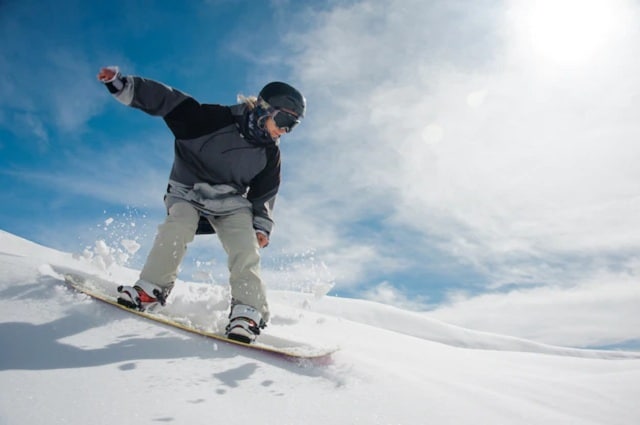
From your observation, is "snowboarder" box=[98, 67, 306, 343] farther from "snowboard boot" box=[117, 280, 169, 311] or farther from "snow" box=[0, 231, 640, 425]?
"snow" box=[0, 231, 640, 425]

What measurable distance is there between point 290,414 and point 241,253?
1563mm

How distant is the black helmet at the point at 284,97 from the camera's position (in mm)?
3133

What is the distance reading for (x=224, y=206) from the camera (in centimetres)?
319

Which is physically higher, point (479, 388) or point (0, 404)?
point (479, 388)

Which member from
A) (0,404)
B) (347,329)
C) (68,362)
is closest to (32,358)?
(68,362)

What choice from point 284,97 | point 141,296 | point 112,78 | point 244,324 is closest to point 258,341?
point 244,324

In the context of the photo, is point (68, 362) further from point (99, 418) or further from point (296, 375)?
point (296, 375)

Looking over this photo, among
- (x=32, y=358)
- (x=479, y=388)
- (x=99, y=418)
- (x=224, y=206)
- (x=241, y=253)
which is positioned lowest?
(x=99, y=418)

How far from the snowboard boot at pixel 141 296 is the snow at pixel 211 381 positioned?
0.15 metres

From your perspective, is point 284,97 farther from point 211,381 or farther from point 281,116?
point 211,381

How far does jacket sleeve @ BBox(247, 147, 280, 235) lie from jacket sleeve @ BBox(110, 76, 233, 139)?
486 mm

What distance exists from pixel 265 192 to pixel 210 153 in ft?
1.84

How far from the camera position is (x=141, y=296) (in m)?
2.59

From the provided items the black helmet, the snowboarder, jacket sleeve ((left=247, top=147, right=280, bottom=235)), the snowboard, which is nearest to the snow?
the snowboard
